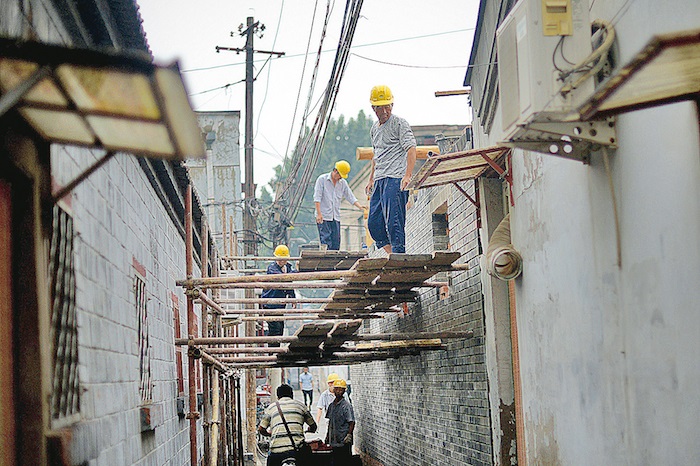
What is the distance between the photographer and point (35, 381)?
12.0 feet

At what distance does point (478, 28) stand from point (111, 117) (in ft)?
22.3

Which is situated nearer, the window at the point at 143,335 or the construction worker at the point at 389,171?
the window at the point at 143,335

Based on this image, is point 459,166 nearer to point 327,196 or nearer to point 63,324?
point 63,324

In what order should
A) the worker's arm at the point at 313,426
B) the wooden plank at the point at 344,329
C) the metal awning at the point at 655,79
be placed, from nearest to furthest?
the metal awning at the point at 655,79 → the wooden plank at the point at 344,329 → the worker's arm at the point at 313,426

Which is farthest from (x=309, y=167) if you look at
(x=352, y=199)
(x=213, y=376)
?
(x=213, y=376)

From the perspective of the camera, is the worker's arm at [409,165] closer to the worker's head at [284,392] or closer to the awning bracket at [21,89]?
the worker's head at [284,392]

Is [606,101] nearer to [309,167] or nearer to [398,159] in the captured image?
[398,159]

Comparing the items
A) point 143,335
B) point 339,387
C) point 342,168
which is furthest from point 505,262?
point 339,387

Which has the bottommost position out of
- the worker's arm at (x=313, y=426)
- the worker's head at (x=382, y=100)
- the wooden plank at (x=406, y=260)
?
the worker's arm at (x=313, y=426)

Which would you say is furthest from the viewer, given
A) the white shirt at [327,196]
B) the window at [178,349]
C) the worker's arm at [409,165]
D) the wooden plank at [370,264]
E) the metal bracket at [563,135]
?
the white shirt at [327,196]

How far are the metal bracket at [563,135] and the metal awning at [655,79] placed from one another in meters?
0.72

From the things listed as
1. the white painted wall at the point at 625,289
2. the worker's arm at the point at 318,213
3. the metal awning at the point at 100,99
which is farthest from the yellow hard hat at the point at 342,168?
the metal awning at the point at 100,99

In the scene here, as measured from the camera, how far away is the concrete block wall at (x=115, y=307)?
15.8 ft

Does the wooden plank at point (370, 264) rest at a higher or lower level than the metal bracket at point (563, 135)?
lower
